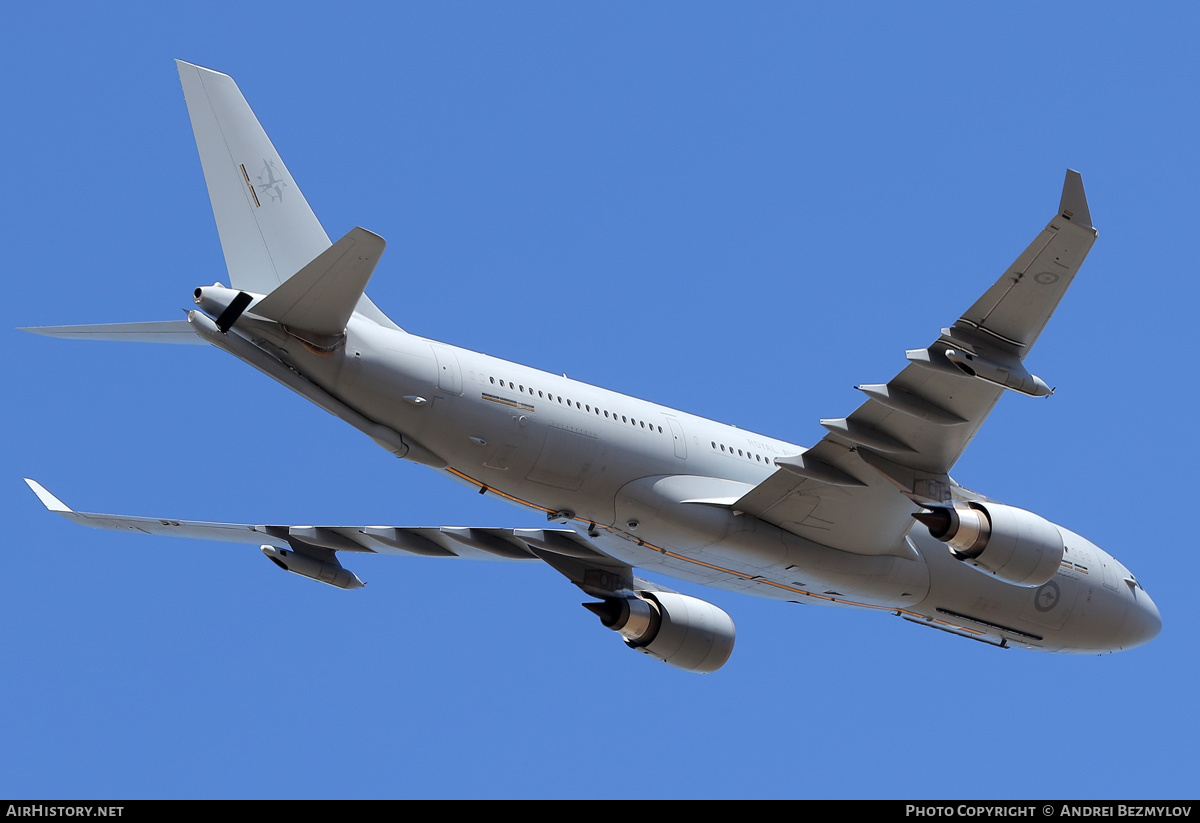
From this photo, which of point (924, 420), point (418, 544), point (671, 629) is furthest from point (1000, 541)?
point (418, 544)

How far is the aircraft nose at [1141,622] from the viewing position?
26423 millimetres

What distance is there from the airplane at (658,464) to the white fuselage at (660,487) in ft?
0.12

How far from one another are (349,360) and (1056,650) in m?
15.0

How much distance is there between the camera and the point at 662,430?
22484mm

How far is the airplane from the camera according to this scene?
1930 centimetres

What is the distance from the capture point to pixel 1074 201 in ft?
62.1

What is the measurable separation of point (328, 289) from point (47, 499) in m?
8.19

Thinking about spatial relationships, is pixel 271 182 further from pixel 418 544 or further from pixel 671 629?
pixel 671 629

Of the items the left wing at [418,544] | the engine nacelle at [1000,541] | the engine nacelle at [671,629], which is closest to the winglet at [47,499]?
the left wing at [418,544]

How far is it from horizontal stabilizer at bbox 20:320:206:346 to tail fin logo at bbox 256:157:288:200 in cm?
269

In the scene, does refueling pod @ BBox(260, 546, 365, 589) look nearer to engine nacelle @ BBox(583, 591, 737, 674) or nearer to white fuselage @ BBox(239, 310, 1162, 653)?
engine nacelle @ BBox(583, 591, 737, 674)

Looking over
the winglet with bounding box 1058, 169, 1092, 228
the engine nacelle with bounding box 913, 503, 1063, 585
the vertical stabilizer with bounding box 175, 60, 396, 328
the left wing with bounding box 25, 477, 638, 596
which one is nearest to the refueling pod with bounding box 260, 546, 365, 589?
the left wing with bounding box 25, 477, 638, 596

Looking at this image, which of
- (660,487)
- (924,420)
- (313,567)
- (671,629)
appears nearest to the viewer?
(924,420)
